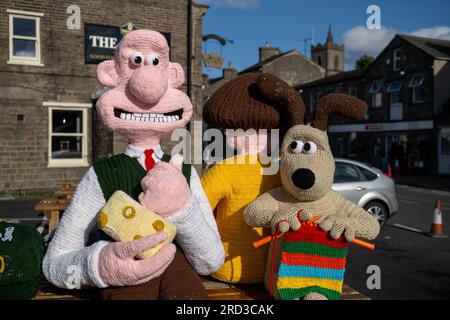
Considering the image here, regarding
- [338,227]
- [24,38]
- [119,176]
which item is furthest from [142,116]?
[24,38]

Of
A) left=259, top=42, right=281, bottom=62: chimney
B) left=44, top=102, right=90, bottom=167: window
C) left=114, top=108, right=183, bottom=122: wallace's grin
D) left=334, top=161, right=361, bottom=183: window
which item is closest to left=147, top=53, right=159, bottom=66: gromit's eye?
left=114, top=108, right=183, bottom=122: wallace's grin

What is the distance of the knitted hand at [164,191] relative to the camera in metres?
1.99

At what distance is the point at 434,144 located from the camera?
69.8 ft

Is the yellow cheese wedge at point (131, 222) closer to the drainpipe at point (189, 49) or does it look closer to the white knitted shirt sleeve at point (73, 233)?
the white knitted shirt sleeve at point (73, 233)

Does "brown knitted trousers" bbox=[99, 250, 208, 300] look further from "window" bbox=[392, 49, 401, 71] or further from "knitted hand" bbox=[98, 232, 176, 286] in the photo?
"window" bbox=[392, 49, 401, 71]

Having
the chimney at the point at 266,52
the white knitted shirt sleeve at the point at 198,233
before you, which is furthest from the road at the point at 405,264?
the chimney at the point at 266,52

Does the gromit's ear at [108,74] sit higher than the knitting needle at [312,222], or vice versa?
the gromit's ear at [108,74]

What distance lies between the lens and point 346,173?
8.20m

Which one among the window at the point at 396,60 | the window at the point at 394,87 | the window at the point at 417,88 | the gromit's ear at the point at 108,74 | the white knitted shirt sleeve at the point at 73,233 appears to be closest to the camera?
the white knitted shirt sleeve at the point at 73,233

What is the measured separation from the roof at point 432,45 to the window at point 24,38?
59.0ft

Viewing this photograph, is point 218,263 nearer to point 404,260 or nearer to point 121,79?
point 121,79

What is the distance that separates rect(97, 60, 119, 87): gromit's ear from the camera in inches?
95.0
